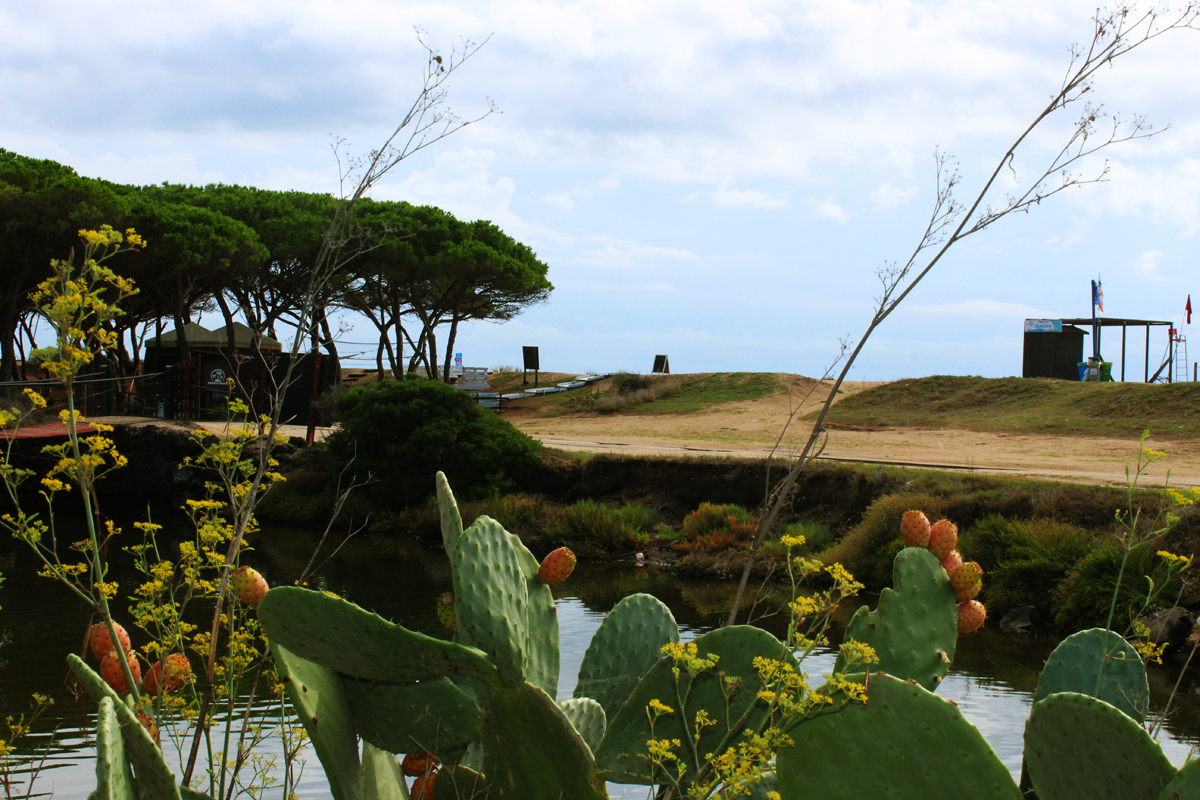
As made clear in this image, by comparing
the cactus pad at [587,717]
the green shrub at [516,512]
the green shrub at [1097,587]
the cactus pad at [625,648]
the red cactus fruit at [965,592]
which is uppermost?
the red cactus fruit at [965,592]

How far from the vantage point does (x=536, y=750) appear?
84.1 inches

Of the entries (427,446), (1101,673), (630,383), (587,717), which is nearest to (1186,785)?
(1101,673)

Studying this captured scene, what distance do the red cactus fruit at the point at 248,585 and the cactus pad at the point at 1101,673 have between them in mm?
1891

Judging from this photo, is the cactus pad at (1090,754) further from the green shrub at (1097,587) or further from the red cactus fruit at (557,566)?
the green shrub at (1097,587)

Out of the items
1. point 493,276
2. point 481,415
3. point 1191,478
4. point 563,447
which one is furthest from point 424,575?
point 493,276

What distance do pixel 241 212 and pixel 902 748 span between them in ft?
109

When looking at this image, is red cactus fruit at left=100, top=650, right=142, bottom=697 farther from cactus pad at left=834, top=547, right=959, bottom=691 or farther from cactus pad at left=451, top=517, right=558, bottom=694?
cactus pad at left=834, top=547, right=959, bottom=691

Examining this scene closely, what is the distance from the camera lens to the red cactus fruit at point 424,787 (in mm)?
2527

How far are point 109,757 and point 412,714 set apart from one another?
750mm

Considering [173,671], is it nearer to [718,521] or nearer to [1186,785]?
[1186,785]

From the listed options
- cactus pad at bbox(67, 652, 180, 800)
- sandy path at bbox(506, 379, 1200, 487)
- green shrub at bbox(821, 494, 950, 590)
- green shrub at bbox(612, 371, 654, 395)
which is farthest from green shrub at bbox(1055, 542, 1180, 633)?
green shrub at bbox(612, 371, 654, 395)

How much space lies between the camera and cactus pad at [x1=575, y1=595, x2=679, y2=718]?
2730 mm

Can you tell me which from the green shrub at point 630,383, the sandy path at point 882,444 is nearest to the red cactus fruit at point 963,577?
the sandy path at point 882,444

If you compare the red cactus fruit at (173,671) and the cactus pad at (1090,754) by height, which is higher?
the red cactus fruit at (173,671)
